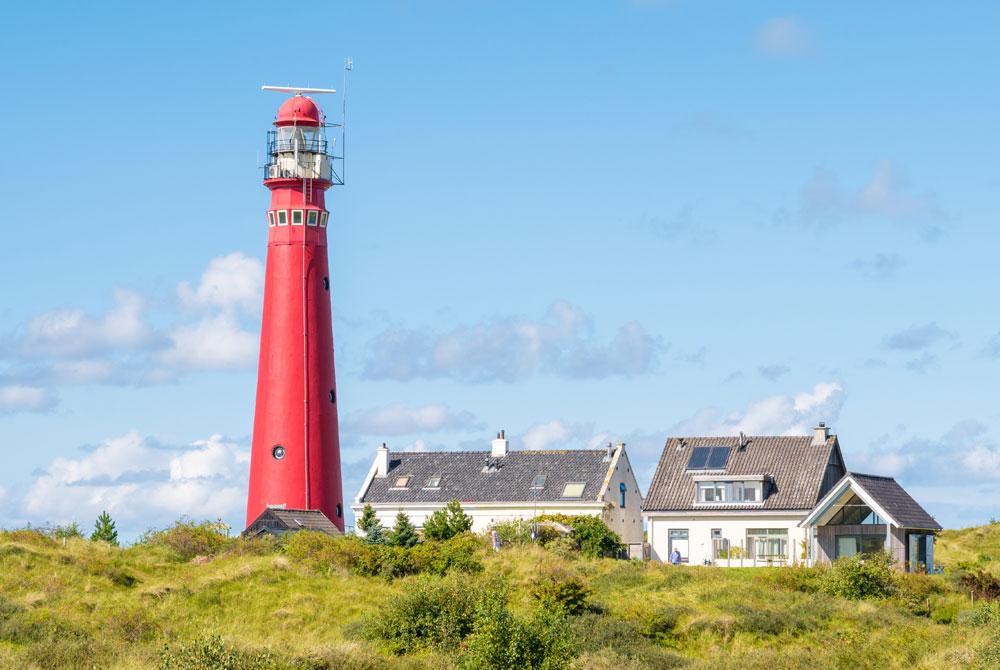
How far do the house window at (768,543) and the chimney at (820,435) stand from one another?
4.60 meters

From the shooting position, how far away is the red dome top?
62.4 metres

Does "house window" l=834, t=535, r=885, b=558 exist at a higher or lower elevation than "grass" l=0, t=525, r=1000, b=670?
higher

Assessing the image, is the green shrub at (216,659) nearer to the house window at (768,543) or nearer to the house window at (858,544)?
the house window at (768,543)

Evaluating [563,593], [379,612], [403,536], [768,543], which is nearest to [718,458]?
[768,543]

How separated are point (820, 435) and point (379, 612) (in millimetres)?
24191

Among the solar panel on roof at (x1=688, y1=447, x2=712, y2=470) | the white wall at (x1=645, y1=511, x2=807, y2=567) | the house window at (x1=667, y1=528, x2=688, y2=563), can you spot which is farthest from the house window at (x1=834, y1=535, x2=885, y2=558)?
the solar panel on roof at (x1=688, y1=447, x2=712, y2=470)

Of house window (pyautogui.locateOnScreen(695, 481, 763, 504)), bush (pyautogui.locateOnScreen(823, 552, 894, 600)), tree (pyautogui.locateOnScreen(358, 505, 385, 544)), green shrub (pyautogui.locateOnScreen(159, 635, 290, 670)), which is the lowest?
green shrub (pyautogui.locateOnScreen(159, 635, 290, 670))

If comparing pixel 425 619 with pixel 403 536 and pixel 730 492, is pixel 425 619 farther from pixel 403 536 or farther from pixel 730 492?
pixel 730 492

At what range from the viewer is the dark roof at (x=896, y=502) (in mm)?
57469

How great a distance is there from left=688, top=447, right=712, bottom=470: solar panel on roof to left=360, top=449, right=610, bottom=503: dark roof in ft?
17.4

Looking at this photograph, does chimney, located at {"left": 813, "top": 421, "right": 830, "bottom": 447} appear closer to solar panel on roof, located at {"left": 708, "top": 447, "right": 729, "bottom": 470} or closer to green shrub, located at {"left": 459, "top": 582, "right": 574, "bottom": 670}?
solar panel on roof, located at {"left": 708, "top": 447, "right": 729, "bottom": 470}

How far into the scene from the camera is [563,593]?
1829 inches

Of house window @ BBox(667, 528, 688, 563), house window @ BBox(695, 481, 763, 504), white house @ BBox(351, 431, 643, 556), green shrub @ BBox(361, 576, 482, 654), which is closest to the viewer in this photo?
green shrub @ BBox(361, 576, 482, 654)

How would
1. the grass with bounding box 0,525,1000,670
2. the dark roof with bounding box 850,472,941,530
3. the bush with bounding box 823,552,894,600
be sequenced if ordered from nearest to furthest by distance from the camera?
the grass with bounding box 0,525,1000,670
the bush with bounding box 823,552,894,600
the dark roof with bounding box 850,472,941,530
